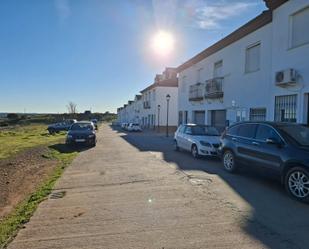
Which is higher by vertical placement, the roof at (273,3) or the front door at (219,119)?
the roof at (273,3)

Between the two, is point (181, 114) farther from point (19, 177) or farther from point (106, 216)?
point (106, 216)

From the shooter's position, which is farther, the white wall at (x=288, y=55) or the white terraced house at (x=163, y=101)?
the white terraced house at (x=163, y=101)

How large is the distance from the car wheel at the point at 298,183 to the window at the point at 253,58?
11.2 meters

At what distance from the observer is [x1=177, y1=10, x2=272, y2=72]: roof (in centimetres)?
1678

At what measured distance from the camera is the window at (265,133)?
8398mm

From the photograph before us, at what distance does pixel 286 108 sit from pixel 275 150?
7.46 m

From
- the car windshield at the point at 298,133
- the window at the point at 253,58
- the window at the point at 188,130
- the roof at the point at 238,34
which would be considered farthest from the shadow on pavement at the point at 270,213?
the roof at the point at 238,34

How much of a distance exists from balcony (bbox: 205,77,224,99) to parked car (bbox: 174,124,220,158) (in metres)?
6.02

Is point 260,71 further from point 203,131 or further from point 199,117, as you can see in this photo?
point 199,117

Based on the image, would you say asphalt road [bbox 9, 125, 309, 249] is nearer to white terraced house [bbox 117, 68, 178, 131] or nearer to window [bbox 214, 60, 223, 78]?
window [bbox 214, 60, 223, 78]

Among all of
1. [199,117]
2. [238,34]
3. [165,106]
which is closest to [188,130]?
[238,34]

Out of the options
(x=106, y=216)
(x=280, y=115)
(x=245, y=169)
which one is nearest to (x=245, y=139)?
(x=245, y=169)

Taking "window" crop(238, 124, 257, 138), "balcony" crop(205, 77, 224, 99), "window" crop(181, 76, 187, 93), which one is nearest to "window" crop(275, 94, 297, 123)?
"window" crop(238, 124, 257, 138)

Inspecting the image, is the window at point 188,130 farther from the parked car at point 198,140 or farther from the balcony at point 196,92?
the balcony at point 196,92
